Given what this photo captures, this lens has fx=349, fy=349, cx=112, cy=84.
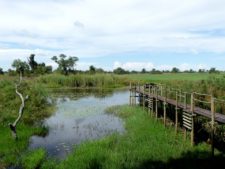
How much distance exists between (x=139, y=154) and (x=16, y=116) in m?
13.5

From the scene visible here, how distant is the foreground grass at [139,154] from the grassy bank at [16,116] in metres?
2.78

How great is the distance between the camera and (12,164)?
13930 mm

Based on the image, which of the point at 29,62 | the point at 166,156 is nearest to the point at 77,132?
the point at 166,156

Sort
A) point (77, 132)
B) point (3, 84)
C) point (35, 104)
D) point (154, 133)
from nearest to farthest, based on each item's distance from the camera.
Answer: point (154, 133) < point (77, 132) < point (35, 104) < point (3, 84)

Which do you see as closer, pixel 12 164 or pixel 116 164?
pixel 116 164

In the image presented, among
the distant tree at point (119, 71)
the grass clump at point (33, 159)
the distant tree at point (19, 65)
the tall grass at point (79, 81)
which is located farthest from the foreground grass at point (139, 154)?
the distant tree at point (119, 71)

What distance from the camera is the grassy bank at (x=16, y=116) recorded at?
1535cm

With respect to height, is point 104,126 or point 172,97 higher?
point 172,97

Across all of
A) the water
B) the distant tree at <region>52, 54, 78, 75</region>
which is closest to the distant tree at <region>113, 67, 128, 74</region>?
the distant tree at <region>52, 54, 78, 75</region>

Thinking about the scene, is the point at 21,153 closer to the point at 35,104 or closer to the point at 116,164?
the point at 116,164

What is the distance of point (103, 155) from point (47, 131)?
27.8 feet

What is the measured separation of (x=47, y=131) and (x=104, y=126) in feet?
12.2

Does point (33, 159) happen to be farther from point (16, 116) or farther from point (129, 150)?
point (16, 116)

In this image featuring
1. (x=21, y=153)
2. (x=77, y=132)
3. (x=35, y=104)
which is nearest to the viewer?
(x=21, y=153)
